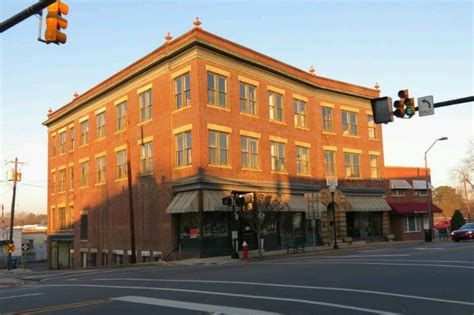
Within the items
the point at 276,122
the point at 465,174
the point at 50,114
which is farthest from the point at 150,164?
the point at 465,174

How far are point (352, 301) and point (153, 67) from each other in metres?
27.7

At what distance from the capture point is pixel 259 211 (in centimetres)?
2984

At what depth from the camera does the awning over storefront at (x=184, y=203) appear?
29844 millimetres

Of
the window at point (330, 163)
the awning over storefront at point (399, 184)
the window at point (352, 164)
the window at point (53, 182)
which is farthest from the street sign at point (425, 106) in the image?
the window at point (53, 182)

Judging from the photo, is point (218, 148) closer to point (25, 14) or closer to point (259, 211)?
point (259, 211)

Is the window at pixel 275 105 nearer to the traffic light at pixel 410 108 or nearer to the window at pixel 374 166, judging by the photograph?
the window at pixel 374 166

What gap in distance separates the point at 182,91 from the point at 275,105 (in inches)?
317

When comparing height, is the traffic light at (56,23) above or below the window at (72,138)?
below

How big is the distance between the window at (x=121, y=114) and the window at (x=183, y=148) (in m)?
8.04

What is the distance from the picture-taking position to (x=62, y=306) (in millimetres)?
11109

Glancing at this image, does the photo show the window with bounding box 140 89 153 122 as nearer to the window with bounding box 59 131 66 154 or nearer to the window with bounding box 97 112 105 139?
the window with bounding box 97 112 105 139

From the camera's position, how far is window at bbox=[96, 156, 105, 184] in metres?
42.1

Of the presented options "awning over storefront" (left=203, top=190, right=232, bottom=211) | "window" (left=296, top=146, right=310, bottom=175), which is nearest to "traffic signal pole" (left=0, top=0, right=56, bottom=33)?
"awning over storefront" (left=203, top=190, right=232, bottom=211)

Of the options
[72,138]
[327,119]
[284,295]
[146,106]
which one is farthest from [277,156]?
[284,295]
